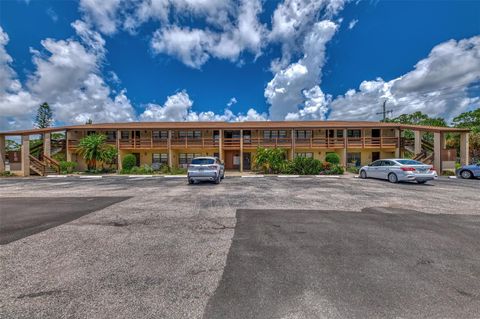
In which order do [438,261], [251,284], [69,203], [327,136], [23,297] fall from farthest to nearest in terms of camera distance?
[327,136], [69,203], [438,261], [251,284], [23,297]

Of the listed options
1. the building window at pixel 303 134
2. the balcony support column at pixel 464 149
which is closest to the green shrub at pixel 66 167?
the building window at pixel 303 134

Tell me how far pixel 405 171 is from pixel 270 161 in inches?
402

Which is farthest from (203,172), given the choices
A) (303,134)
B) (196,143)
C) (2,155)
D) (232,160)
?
(2,155)

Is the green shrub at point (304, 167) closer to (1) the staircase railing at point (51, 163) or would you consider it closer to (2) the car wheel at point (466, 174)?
(2) the car wheel at point (466, 174)

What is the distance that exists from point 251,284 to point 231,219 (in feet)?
9.43

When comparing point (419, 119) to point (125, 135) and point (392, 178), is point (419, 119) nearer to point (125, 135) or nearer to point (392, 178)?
point (392, 178)

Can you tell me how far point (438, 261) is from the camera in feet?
11.0

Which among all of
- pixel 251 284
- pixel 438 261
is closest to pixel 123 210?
pixel 251 284

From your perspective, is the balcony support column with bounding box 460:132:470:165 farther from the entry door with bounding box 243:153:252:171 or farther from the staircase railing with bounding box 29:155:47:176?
the staircase railing with bounding box 29:155:47:176

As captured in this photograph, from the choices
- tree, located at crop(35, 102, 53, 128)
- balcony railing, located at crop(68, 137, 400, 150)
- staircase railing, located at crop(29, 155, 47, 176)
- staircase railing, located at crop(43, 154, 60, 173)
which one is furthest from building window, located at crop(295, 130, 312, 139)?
tree, located at crop(35, 102, 53, 128)

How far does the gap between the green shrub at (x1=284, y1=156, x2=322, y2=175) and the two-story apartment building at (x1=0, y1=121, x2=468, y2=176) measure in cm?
326

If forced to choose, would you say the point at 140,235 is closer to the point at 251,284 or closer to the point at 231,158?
the point at 251,284

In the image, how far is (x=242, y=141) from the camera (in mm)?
22875

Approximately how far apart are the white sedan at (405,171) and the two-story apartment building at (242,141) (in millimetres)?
9049
